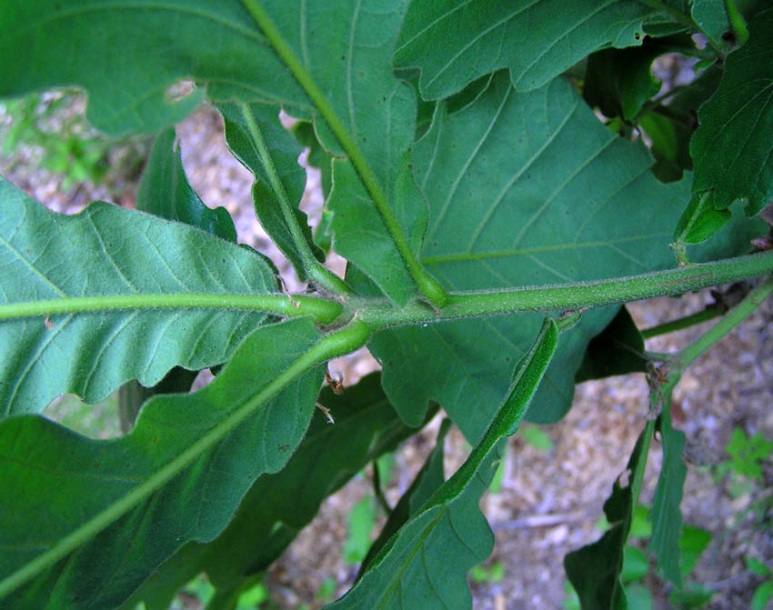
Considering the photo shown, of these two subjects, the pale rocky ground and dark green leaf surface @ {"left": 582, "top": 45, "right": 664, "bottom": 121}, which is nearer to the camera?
dark green leaf surface @ {"left": 582, "top": 45, "right": 664, "bottom": 121}

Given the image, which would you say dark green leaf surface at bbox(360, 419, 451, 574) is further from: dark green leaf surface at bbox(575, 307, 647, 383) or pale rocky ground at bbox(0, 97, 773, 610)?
pale rocky ground at bbox(0, 97, 773, 610)

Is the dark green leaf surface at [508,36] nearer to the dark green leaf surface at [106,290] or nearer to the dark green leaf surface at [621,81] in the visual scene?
the dark green leaf surface at [621,81]

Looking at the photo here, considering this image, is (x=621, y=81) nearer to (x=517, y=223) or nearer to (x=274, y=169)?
(x=517, y=223)

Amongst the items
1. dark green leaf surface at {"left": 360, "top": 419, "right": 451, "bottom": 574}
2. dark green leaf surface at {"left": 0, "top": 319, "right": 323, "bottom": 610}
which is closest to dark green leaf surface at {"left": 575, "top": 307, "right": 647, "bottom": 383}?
dark green leaf surface at {"left": 360, "top": 419, "right": 451, "bottom": 574}

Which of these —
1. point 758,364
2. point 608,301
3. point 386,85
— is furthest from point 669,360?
point 758,364

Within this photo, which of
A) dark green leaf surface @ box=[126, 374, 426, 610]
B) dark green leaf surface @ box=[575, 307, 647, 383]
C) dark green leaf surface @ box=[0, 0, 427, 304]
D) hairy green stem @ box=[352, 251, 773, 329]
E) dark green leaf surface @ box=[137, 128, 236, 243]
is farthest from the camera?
dark green leaf surface @ box=[126, 374, 426, 610]

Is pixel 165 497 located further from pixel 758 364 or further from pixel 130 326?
pixel 758 364

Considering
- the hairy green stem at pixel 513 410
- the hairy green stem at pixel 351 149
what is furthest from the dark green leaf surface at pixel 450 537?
the hairy green stem at pixel 351 149

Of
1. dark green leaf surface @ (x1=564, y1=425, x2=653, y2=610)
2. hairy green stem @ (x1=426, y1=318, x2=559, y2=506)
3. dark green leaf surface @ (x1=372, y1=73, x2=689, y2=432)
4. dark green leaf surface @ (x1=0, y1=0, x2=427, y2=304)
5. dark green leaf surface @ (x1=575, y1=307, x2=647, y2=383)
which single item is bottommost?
dark green leaf surface @ (x1=564, y1=425, x2=653, y2=610)
